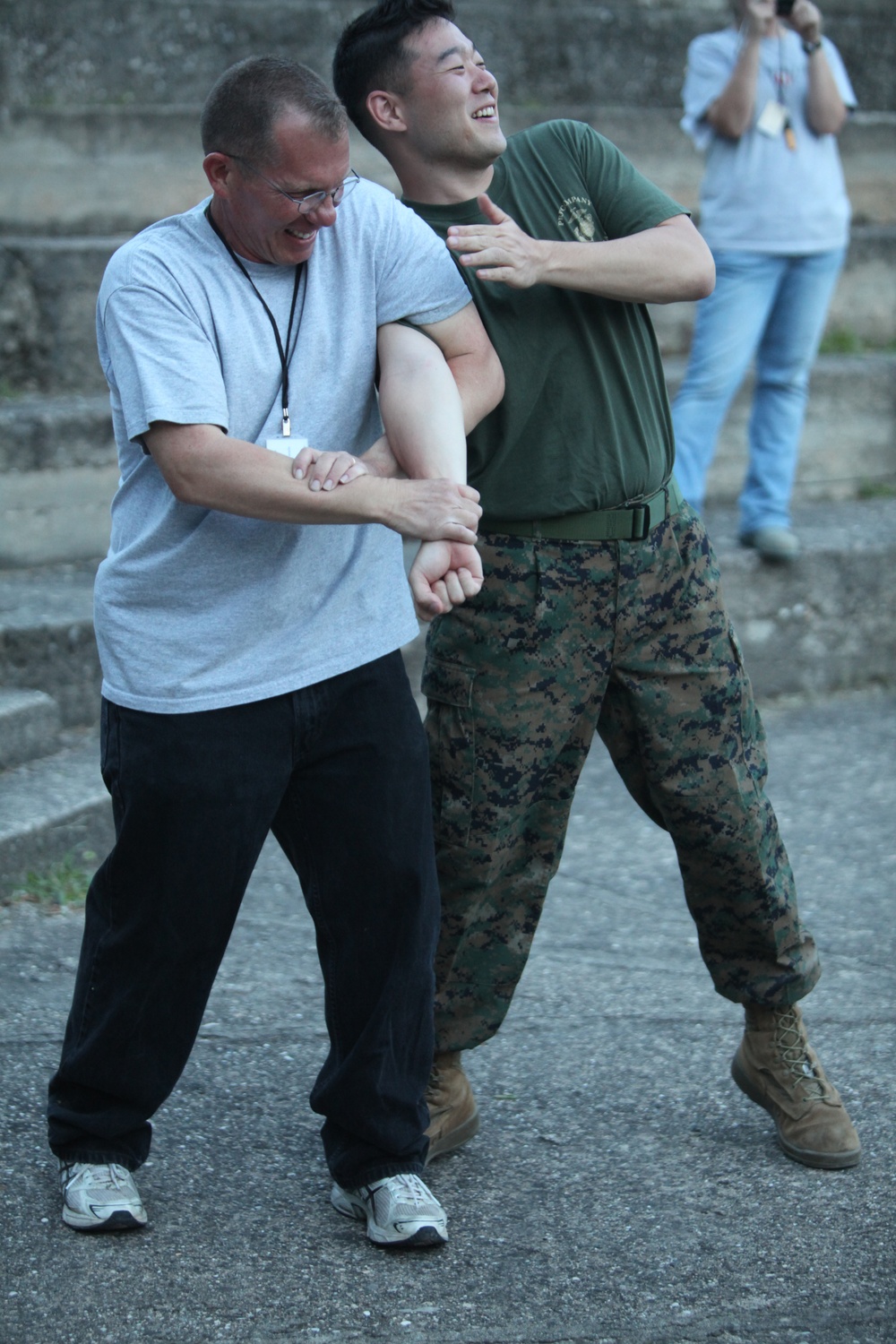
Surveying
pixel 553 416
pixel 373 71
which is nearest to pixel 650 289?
pixel 553 416

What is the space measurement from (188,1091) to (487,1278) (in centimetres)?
86

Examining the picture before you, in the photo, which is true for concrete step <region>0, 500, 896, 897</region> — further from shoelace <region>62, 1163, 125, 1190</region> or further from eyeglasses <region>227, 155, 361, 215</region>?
eyeglasses <region>227, 155, 361, 215</region>

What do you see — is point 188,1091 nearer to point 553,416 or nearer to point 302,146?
point 553,416

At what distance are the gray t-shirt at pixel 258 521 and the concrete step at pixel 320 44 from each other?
13.7 feet

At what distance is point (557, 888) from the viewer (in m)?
4.38

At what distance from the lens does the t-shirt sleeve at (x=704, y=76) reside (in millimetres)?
5305

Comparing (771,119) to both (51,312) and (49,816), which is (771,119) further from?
(49,816)

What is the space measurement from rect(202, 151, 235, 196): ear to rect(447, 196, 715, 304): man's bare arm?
13.7 inches

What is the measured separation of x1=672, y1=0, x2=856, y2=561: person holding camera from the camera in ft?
17.5

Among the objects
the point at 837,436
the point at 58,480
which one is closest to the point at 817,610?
the point at 837,436

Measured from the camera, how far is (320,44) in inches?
271

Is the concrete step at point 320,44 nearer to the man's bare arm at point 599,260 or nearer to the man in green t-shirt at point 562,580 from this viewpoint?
the man in green t-shirt at point 562,580

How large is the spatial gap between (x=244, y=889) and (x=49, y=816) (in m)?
1.65

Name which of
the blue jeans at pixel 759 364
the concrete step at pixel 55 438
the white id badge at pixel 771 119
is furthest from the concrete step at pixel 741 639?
the white id badge at pixel 771 119
